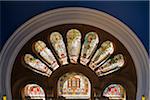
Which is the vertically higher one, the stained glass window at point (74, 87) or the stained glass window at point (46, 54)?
the stained glass window at point (46, 54)

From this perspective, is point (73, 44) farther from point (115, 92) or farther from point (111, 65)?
point (115, 92)

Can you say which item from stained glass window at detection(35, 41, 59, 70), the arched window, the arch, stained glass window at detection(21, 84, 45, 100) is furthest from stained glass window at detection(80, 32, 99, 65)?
stained glass window at detection(21, 84, 45, 100)

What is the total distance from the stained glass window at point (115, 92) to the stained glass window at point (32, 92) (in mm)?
887

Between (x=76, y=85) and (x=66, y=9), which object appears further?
(x=76, y=85)

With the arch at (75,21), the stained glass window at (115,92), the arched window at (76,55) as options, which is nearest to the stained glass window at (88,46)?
the arched window at (76,55)

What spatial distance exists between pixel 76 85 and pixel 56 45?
620mm

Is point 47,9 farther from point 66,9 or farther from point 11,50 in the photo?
point 11,50

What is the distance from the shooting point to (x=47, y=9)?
4.48 metres

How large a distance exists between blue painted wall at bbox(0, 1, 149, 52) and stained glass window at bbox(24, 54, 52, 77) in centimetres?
43

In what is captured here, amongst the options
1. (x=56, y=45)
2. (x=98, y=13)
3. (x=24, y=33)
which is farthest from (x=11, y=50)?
(x=98, y=13)

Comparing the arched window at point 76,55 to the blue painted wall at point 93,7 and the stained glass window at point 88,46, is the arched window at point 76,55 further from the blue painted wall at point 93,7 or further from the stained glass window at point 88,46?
the blue painted wall at point 93,7

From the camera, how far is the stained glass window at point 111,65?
468cm

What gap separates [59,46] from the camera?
4699 mm

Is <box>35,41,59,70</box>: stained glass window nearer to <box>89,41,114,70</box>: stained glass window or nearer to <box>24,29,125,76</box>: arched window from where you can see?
<box>24,29,125,76</box>: arched window
